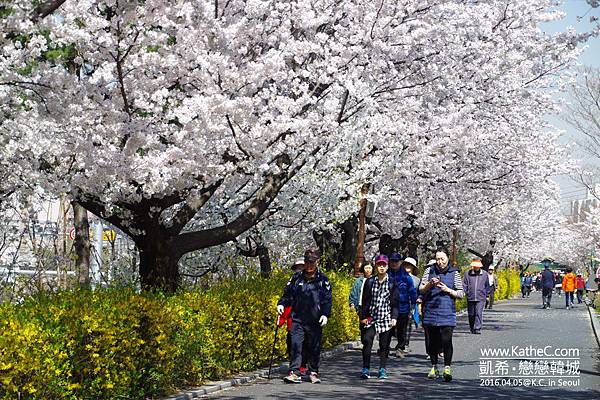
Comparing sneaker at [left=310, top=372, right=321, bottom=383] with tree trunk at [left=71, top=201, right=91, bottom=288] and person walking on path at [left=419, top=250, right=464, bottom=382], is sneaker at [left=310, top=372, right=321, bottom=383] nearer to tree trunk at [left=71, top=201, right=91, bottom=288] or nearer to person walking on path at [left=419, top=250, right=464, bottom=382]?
person walking on path at [left=419, top=250, right=464, bottom=382]

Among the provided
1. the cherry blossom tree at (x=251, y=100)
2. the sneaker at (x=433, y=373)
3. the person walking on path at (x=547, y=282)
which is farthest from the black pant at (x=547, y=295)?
the sneaker at (x=433, y=373)

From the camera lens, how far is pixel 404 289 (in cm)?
1559

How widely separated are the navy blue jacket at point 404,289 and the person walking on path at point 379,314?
1247mm

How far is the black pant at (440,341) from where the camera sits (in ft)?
41.6

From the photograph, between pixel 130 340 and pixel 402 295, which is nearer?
pixel 130 340

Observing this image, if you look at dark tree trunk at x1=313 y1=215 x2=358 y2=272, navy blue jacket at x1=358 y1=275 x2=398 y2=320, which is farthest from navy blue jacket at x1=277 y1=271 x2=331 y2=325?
dark tree trunk at x1=313 y1=215 x2=358 y2=272

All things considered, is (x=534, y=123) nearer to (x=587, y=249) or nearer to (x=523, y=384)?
(x=523, y=384)

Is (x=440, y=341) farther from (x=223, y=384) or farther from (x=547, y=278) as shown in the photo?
(x=547, y=278)

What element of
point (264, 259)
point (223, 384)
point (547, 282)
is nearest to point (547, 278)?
point (547, 282)

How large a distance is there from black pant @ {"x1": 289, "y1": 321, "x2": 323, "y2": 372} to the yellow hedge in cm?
94

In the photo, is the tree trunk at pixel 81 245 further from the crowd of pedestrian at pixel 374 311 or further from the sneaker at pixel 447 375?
the sneaker at pixel 447 375

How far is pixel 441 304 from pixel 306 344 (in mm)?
1978

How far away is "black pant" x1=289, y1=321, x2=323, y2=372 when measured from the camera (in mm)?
13102

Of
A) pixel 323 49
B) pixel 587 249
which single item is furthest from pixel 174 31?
pixel 587 249
